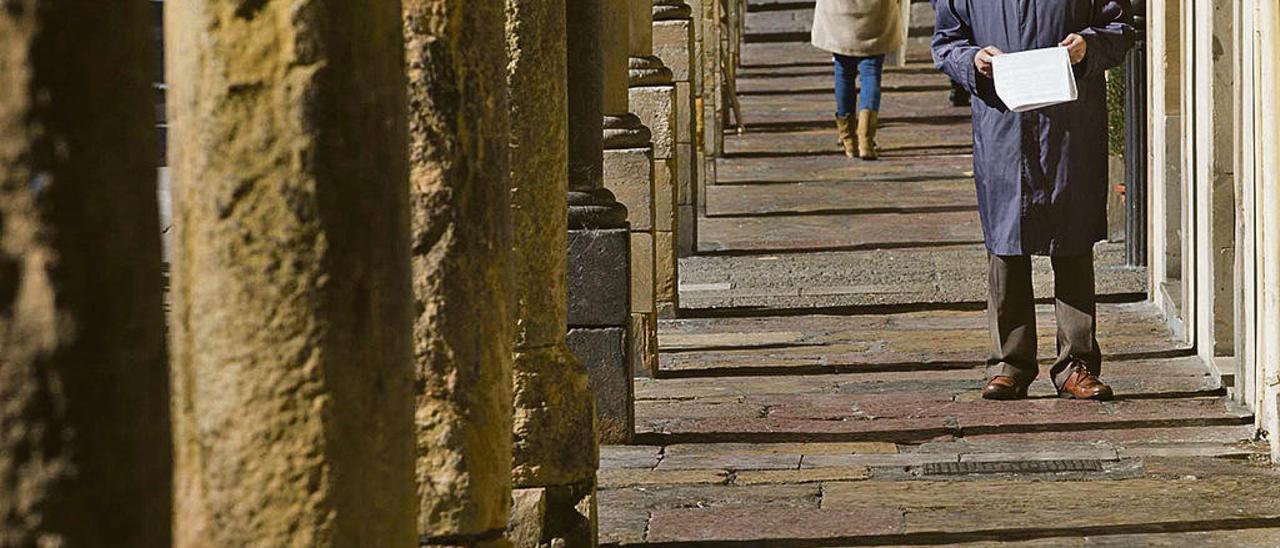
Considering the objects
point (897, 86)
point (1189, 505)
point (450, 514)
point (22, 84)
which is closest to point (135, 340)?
point (22, 84)

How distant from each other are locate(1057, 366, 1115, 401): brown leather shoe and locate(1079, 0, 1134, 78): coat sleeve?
1.05 m

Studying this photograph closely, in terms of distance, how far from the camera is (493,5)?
4715mm

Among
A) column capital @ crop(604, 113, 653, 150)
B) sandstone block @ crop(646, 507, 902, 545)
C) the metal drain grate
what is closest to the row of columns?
sandstone block @ crop(646, 507, 902, 545)

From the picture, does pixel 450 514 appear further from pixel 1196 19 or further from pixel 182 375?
pixel 1196 19

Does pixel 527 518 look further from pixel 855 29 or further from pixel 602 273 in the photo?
pixel 855 29

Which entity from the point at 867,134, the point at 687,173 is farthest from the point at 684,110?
the point at 867,134

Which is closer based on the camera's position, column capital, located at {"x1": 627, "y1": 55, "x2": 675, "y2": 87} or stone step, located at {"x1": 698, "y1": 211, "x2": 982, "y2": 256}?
column capital, located at {"x1": 627, "y1": 55, "x2": 675, "y2": 87}

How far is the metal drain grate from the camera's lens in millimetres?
7086

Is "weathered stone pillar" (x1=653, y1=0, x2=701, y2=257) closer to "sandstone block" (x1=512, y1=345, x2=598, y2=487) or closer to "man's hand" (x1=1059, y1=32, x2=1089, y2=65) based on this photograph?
"man's hand" (x1=1059, y1=32, x2=1089, y2=65)

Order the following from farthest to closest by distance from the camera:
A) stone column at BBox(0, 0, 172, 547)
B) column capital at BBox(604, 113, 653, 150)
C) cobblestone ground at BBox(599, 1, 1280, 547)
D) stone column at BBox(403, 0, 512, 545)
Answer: column capital at BBox(604, 113, 653, 150) → cobblestone ground at BBox(599, 1, 1280, 547) → stone column at BBox(403, 0, 512, 545) → stone column at BBox(0, 0, 172, 547)

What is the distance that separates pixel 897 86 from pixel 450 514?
18039mm

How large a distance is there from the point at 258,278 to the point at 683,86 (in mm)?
10527

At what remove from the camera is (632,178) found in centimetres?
977

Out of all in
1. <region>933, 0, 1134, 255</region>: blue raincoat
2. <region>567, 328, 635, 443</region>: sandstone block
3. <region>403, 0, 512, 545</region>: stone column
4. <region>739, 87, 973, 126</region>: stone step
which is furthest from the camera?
<region>739, 87, 973, 126</region>: stone step
